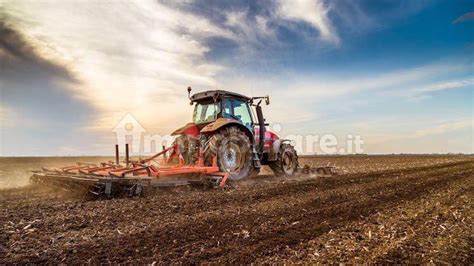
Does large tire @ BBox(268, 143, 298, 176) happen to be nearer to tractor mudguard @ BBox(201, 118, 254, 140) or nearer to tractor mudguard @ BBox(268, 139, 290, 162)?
tractor mudguard @ BBox(268, 139, 290, 162)

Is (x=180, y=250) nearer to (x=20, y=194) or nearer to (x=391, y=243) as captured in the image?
(x=391, y=243)

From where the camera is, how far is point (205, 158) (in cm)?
934

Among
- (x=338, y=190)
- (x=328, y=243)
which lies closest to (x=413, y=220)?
(x=328, y=243)

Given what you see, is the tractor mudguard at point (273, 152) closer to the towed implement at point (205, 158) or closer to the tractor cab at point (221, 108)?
the towed implement at point (205, 158)

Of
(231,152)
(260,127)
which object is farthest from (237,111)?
(231,152)

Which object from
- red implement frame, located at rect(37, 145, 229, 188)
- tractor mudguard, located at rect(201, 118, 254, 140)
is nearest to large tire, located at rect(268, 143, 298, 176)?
tractor mudguard, located at rect(201, 118, 254, 140)

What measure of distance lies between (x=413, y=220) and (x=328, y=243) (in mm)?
1949

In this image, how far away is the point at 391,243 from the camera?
4.04 m

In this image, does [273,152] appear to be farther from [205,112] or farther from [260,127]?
[205,112]

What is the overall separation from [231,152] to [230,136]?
1.82ft

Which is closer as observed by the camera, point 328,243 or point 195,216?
point 328,243

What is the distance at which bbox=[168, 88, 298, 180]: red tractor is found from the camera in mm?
9375

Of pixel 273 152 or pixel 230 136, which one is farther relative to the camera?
pixel 273 152

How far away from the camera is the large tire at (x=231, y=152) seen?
363 inches
